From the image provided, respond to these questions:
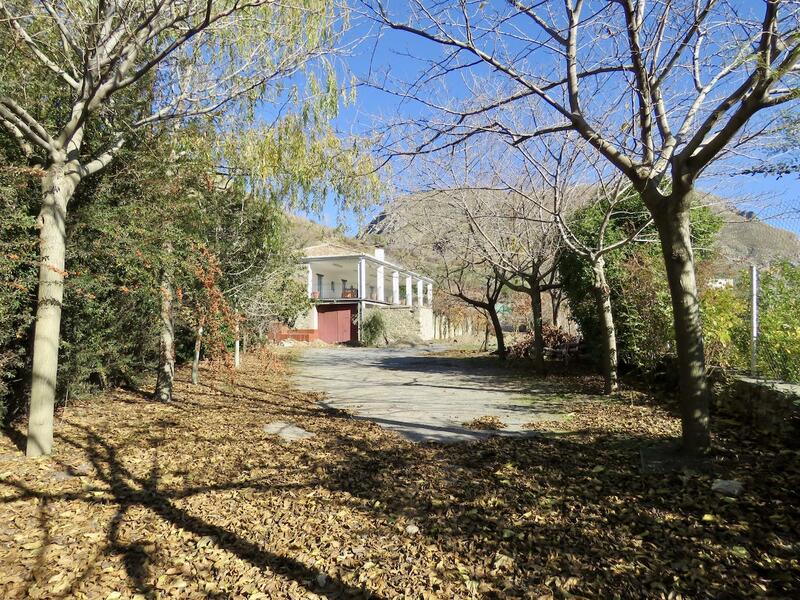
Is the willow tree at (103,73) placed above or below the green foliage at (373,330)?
above

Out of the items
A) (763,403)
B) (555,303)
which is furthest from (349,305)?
(763,403)

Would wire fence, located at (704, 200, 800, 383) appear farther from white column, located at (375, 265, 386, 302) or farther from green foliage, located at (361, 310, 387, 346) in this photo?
white column, located at (375, 265, 386, 302)

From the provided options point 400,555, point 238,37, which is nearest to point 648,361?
point 400,555

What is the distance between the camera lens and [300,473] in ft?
14.6

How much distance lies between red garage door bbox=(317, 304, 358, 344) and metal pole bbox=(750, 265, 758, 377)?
981 inches

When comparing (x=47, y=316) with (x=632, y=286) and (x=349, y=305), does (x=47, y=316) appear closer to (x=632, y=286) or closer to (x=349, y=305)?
(x=632, y=286)

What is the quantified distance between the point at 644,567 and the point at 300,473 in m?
2.84

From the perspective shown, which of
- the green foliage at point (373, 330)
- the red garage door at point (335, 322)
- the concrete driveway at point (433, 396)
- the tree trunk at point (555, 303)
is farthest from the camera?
the red garage door at point (335, 322)

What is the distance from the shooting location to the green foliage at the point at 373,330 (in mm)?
27641

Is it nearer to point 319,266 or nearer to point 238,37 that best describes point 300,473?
point 238,37

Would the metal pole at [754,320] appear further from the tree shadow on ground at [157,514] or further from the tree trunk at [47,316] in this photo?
→ the tree trunk at [47,316]

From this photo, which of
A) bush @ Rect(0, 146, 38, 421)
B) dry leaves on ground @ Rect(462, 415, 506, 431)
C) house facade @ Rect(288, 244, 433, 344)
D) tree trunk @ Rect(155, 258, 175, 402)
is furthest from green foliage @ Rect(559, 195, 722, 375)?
house facade @ Rect(288, 244, 433, 344)

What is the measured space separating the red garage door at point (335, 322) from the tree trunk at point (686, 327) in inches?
1029

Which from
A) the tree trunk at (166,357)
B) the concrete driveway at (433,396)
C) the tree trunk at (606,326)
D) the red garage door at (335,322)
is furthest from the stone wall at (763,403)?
the red garage door at (335,322)
